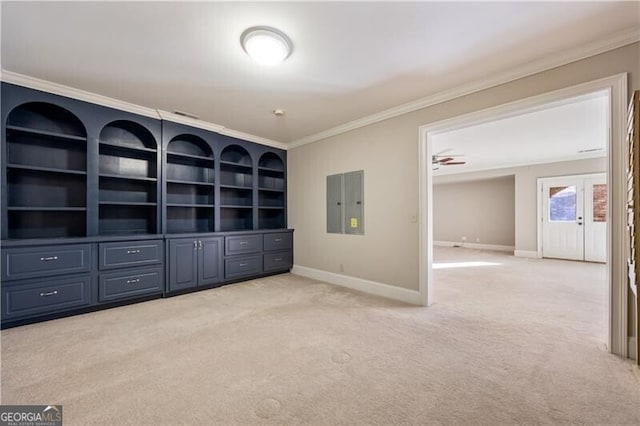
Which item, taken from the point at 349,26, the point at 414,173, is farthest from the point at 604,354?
the point at 349,26

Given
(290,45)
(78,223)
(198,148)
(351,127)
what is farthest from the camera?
(198,148)

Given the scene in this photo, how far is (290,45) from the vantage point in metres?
2.25

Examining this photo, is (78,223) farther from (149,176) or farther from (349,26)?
(349,26)

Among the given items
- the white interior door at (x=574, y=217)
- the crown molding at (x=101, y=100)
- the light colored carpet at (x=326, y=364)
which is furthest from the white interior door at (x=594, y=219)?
the crown molding at (x=101, y=100)

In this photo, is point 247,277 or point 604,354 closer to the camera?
point 604,354

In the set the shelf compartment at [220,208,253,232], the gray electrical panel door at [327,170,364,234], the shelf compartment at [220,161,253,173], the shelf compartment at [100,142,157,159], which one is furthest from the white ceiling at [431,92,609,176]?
the shelf compartment at [100,142,157,159]

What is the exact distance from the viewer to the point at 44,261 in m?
2.82

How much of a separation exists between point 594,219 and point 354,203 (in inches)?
248

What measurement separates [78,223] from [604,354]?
5.54m

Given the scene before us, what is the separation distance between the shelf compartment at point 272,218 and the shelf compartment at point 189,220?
→ 41.0 inches

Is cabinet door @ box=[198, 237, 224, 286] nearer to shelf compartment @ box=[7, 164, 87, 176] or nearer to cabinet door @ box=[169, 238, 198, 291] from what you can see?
cabinet door @ box=[169, 238, 198, 291]

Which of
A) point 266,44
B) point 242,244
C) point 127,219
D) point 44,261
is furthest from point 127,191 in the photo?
point 266,44

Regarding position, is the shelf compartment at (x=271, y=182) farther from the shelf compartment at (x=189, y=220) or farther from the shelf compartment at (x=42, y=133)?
the shelf compartment at (x=42, y=133)
